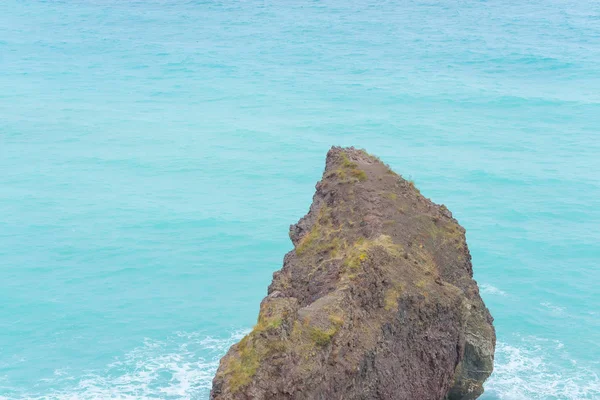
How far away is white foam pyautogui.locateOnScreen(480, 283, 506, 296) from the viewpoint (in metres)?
26.3

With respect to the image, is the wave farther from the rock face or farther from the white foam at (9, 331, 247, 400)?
the rock face

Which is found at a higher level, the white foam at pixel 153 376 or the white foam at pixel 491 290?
the white foam at pixel 491 290

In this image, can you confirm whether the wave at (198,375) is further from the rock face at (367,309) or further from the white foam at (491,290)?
the rock face at (367,309)

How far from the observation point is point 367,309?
11711 millimetres

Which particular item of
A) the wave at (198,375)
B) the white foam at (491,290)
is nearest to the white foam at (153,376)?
the wave at (198,375)

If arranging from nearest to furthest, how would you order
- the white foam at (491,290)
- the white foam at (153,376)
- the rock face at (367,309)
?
the rock face at (367,309)
the white foam at (153,376)
the white foam at (491,290)

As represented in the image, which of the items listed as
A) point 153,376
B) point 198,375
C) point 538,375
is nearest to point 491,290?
point 538,375

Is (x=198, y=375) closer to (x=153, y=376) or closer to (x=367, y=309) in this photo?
(x=153, y=376)

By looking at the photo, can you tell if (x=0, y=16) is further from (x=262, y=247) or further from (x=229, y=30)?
(x=262, y=247)

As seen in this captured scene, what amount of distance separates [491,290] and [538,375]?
562 cm

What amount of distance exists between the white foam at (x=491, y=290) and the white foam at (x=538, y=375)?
3214 mm

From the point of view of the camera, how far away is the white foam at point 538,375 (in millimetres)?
20219

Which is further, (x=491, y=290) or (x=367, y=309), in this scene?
(x=491, y=290)

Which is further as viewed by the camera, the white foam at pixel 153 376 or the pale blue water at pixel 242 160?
the pale blue water at pixel 242 160
